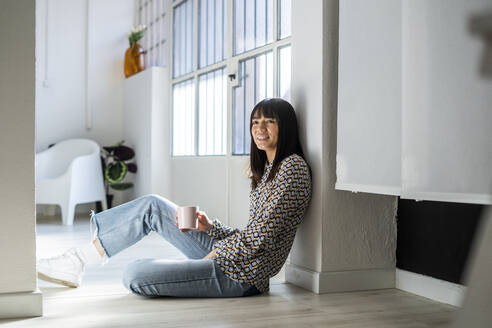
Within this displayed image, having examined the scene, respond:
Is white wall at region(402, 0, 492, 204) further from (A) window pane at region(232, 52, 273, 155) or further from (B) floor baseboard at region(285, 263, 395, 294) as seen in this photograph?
(A) window pane at region(232, 52, 273, 155)

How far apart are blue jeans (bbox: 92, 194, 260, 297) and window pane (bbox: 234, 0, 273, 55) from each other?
132cm

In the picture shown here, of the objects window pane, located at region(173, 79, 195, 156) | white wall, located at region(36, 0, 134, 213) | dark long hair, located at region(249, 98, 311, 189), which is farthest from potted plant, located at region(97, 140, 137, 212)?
dark long hair, located at region(249, 98, 311, 189)

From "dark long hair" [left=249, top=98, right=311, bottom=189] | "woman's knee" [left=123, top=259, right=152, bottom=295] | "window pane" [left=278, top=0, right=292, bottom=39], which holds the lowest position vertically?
"woman's knee" [left=123, top=259, right=152, bottom=295]

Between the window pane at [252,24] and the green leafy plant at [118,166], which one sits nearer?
the window pane at [252,24]

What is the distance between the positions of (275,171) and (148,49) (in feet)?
13.1

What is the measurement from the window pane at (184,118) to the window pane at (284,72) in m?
→ 1.66

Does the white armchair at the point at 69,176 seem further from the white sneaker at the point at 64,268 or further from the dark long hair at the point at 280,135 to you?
the dark long hair at the point at 280,135

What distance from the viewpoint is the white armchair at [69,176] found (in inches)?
191

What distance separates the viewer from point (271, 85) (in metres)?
3.10

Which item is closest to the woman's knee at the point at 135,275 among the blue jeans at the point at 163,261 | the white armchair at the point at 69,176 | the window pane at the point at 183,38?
the blue jeans at the point at 163,261

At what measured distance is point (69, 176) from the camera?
4.88 meters

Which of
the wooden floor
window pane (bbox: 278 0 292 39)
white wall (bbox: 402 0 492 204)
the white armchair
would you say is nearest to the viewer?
white wall (bbox: 402 0 492 204)

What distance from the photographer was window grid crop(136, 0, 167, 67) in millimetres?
5352

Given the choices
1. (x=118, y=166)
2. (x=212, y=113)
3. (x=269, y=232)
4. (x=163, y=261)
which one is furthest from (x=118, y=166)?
(x=269, y=232)
